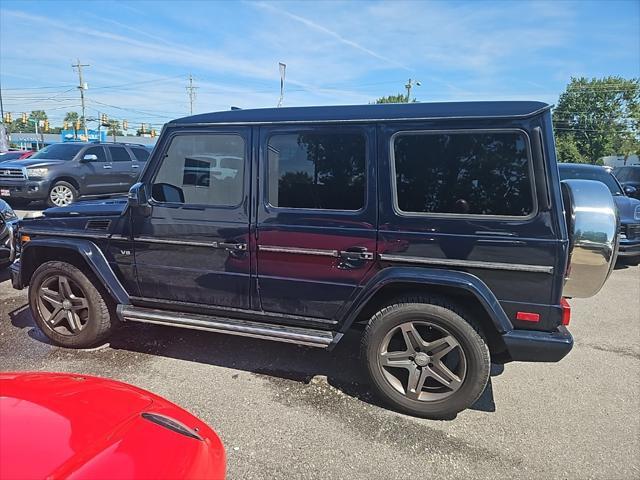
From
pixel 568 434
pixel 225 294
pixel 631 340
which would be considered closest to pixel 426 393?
pixel 568 434

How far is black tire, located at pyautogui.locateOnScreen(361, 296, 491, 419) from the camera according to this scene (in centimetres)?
280

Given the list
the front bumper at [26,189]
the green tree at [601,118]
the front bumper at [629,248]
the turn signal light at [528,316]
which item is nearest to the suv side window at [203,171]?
the turn signal light at [528,316]

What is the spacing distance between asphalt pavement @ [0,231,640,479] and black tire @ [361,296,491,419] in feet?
0.45

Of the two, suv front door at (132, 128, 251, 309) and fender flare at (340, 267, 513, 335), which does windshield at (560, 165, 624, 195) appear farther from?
suv front door at (132, 128, 251, 309)

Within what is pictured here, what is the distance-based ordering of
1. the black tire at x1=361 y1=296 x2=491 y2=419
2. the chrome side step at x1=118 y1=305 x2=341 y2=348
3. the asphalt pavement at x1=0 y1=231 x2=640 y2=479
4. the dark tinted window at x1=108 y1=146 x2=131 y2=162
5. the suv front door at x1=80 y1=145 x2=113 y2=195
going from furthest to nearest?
1. the dark tinted window at x1=108 y1=146 x2=131 y2=162
2. the suv front door at x1=80 y1=145 x2=113 y2=195
3. the chrome side step at x1=118 y1=305 x2=341 y2=348
4. the black tire at x1=361 y1=296 x2=491 y2=419
5. the asphalt pavement at x1=0 y1=231 x2=640 y2=479

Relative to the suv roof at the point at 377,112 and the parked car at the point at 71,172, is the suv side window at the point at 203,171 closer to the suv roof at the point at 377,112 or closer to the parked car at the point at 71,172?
the suv roof at the point at 377,112

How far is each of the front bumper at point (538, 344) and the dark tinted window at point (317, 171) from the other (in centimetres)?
134

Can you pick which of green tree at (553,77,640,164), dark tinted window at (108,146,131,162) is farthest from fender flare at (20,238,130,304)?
green tree at (553,77,640,164)

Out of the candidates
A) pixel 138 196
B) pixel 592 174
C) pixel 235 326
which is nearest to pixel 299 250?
pixel 235 326

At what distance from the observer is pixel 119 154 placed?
40.0 feet

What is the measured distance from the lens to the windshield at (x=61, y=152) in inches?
450

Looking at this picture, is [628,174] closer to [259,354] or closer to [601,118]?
[259,354]

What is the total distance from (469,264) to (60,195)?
1142 centimetres

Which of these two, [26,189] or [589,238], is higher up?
[589,238]
